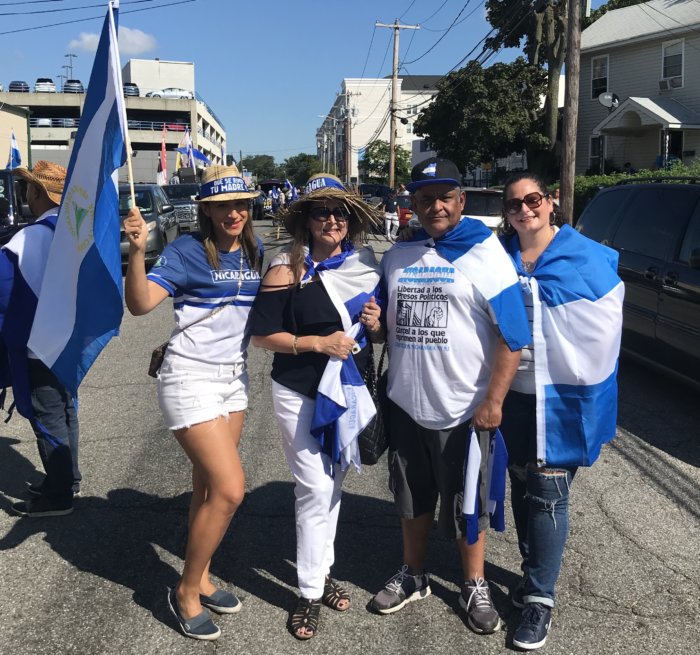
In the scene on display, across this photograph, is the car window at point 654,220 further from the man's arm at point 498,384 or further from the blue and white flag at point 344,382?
the blue and white flag at point 344,382

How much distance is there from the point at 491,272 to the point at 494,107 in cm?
3074

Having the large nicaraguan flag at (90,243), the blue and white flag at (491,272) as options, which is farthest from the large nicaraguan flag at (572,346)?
the large nicaraguan flag at (90,243)

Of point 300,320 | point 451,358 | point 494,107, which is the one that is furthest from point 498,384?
point 494,107

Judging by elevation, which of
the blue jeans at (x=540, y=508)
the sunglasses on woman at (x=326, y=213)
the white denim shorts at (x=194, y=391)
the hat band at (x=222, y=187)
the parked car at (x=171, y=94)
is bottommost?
the blue jeans at (x=540, y=508)

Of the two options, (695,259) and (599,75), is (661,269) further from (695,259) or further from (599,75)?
(599,75)

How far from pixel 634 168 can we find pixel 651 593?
28.5 metres

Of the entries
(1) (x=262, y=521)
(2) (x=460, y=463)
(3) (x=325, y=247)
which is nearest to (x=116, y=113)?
(3) (x=325, y=247)

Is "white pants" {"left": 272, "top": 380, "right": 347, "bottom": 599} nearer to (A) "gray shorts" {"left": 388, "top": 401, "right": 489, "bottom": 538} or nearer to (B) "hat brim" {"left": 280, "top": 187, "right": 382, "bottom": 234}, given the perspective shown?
(A) "gray shorts" {"left": 388, "top": 401, "right": 489, "bottom": 538}

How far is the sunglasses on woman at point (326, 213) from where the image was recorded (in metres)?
3.07

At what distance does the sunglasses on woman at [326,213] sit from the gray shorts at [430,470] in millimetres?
848

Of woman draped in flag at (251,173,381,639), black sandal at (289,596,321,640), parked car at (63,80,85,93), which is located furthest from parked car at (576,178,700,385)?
parked car at (63,80,85,93)

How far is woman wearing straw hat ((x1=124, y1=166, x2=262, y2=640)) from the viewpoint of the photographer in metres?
3.02

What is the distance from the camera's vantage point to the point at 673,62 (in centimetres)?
2705

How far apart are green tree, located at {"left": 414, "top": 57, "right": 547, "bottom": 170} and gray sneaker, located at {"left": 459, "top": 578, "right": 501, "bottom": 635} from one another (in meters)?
30.4
